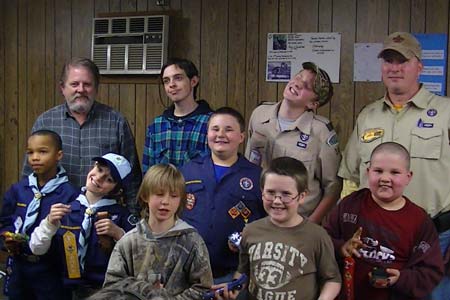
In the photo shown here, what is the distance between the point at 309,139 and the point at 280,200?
0.67m

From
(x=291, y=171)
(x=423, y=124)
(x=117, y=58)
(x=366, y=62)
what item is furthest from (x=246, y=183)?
(x=117, y=58)

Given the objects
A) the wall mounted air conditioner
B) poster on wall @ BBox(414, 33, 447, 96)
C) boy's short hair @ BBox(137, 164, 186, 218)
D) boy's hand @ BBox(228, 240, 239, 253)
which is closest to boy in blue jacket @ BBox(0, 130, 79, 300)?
boy's short hair @ BBox(137, 164, 186, 218)

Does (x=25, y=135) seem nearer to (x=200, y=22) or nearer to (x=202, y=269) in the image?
(x=200, y=22)

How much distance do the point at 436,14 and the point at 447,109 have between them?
1.11 m

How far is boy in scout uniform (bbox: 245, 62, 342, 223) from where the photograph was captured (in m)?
2.82

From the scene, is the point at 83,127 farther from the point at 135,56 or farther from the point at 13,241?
the point at 135,56

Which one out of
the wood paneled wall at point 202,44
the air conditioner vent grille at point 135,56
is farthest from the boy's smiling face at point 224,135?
the air conditioner vent grille at point 135,56

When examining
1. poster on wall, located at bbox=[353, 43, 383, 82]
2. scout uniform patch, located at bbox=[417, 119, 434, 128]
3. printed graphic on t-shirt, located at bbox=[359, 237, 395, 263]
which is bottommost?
printed graphic on t-shirt, located at bbox=[359, 237, 395, 263]

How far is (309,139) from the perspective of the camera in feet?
9.30

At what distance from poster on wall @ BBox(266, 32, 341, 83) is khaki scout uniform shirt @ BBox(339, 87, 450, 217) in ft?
3.57

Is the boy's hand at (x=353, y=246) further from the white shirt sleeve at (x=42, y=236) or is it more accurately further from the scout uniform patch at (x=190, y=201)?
the white shirt sleeve at (x=42, y=236)

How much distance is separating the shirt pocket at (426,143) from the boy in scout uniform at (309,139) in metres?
0.39

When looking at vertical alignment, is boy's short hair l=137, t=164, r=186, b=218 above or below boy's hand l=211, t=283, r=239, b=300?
above

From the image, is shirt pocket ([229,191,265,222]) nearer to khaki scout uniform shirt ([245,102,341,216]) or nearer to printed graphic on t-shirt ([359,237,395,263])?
khaki scout uniform shirt ([245,102,341,216])
